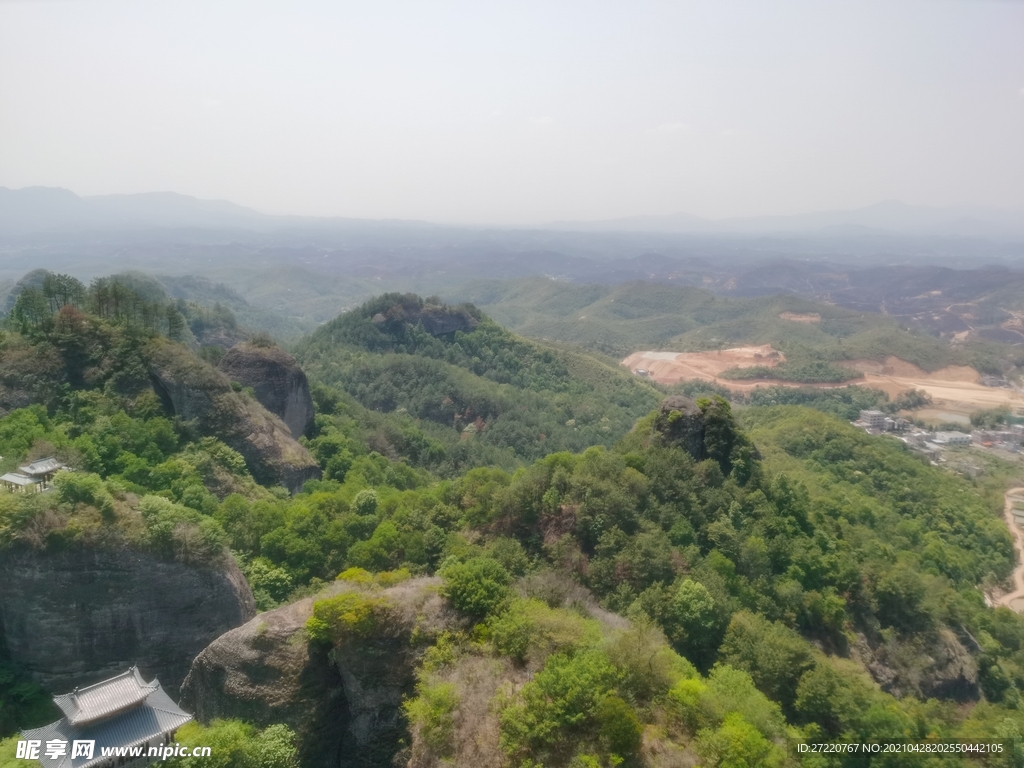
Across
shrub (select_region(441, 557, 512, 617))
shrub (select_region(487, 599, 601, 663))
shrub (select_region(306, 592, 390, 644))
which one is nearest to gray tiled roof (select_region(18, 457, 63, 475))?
shrub (select_region(306, 592, 390, 644))

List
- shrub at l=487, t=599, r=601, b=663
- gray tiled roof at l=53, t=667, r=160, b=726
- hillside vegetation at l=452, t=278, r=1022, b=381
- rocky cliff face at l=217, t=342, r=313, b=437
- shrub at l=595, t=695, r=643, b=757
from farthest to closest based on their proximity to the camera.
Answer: hillside vegetation at l=452, t=278, r=1022, b=381 < rocky cliff face at l=217, t=342, r=313, b=437 < shrub at l=487, t=599, r=601, b=663 < gray tiled roof at l=53, t=667, r=160, b=726 < shrub at l=595, t=695, r=643, b=757

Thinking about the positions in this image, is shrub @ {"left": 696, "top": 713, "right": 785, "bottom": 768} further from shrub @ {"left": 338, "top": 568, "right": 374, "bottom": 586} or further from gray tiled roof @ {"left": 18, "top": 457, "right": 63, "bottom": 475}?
gray tiled roof @ {"left": 18, "top": 457, "right": 63, "bottom": 475}

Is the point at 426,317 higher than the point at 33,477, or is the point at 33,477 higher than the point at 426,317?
the point at 33,477

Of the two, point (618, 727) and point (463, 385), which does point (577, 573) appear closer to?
point (618, 727)

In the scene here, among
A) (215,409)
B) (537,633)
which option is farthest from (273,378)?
(537,633)

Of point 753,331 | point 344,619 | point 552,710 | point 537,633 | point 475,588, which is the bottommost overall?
point 753,331

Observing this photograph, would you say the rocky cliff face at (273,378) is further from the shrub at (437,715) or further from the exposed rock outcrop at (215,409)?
the shrub at (437,715)

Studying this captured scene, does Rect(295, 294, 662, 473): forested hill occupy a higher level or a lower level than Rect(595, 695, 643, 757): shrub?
lower
